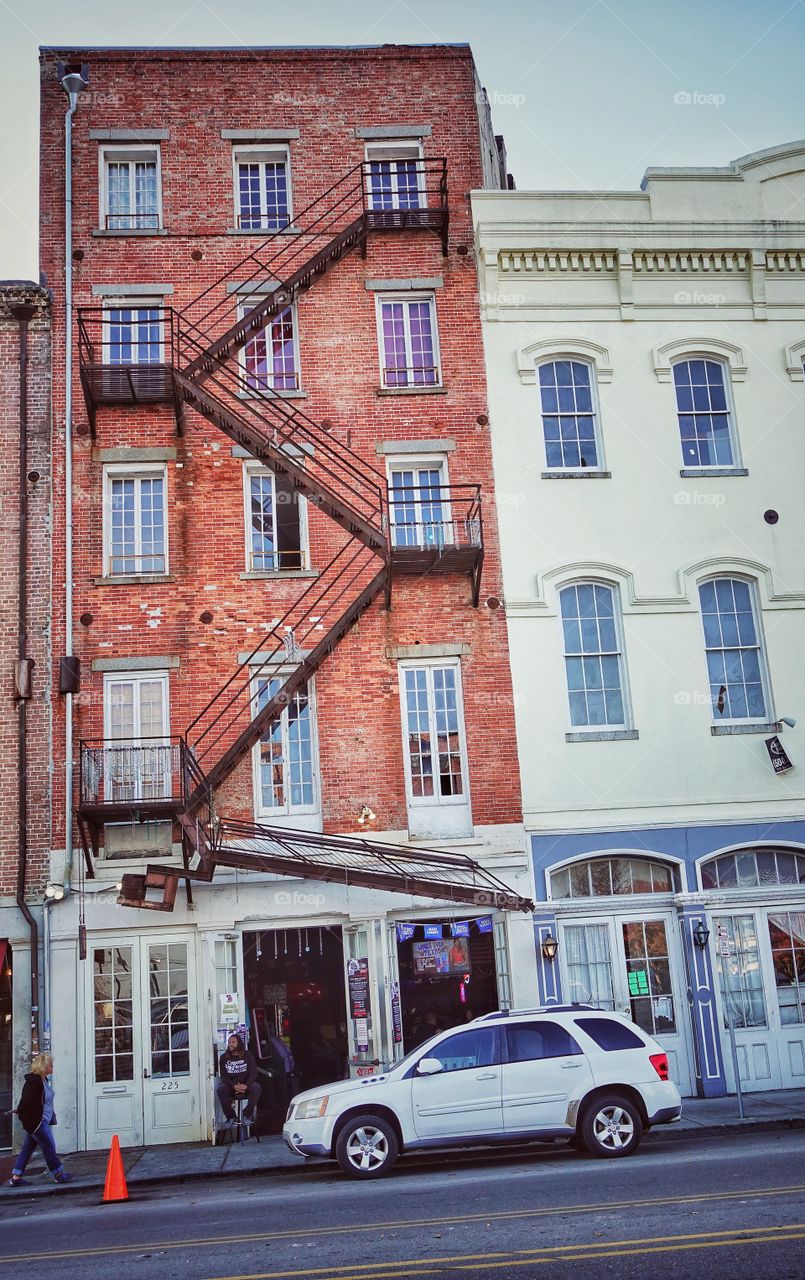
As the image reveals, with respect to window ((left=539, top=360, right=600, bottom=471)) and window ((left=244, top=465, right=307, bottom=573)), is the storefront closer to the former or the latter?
window ((left=244, top=465, right=307, bottom=573))

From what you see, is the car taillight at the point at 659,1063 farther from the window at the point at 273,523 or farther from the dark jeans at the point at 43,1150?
the window at the point at 273,523

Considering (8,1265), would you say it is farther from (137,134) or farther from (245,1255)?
(137,134)

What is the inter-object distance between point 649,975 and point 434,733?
4919 mm

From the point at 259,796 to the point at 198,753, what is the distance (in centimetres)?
114

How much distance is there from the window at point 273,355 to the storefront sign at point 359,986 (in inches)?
369

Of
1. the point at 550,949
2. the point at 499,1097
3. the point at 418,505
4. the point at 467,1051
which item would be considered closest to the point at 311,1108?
the point at 467,1051

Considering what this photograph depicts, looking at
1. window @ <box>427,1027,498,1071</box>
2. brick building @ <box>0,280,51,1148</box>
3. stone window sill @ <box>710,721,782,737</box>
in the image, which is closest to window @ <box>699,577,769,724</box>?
stone window sill @ <box>710,721,782,737</box>

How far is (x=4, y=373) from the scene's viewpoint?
19.8 m

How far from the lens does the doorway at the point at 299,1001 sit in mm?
A: 19297

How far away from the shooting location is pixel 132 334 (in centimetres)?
2041

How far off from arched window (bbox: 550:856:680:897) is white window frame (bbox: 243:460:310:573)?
6.37 meters

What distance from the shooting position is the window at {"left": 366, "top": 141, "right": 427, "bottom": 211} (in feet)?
69.9

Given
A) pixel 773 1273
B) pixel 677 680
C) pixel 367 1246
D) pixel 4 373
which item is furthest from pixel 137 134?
pixel 773 1273

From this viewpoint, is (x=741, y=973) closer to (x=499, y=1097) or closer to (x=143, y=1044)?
(x=499, y=1097)
